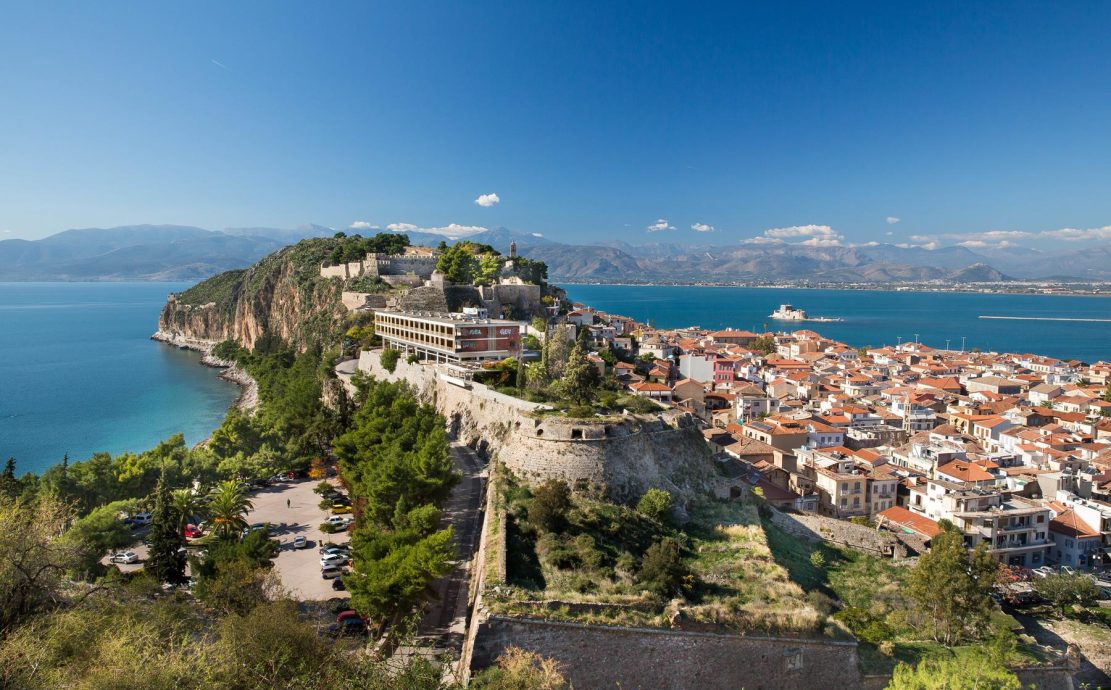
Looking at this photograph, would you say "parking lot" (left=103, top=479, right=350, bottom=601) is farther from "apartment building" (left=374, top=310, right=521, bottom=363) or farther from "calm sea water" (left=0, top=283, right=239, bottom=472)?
"calm sea water" (left=0, top=283, right=239, bottom=472)

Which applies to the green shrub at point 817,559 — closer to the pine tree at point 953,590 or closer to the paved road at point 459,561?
the pine tree at point 953,590

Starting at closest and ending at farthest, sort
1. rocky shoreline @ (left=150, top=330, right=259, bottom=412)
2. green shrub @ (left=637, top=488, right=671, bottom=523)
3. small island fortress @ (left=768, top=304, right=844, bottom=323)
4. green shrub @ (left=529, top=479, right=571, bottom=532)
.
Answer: green shrub @ (left=529, top=479, right=571, bottom=532) < green shrub @ (left=637, top=488, right=671, bottom=523) < rocky shoreline @ (left=150, top=330, right=259, bottom=412) < small island fortress @ (left=768, top=304, right=844, bottom=323)

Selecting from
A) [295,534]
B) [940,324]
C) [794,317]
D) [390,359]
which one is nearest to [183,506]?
[295,534]

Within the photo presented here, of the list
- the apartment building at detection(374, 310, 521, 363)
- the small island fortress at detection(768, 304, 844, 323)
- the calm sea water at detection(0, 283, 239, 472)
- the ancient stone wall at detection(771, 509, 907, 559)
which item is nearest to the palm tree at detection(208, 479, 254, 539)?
the apartment building at detection(374, 310, 521, 363)

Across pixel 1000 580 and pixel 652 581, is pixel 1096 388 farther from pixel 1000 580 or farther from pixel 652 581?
pixel 652 581

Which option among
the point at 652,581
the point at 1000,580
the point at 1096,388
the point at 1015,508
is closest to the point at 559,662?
the point at 652,581

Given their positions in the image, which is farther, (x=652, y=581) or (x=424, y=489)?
(x=424, y=489)

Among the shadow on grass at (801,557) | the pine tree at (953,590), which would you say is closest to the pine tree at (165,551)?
the shadow on grass at (801,557)
